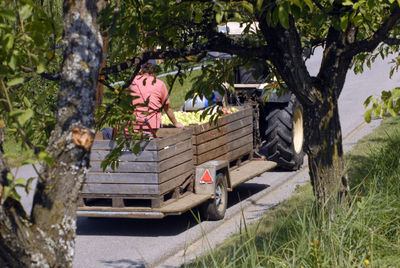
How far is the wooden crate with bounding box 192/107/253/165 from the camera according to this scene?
837 cm

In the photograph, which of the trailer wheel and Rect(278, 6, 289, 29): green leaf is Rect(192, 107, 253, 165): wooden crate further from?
Rect(278, 6, 289, 29): green leaf

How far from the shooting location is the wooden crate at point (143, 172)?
24.7 ft

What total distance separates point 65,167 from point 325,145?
296 centimetres

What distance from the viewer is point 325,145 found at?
5441 mm

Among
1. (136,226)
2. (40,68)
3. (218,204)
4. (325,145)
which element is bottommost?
(136,226)

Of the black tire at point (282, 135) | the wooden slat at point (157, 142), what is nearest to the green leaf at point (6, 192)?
the wooden slat at point (157, 142)

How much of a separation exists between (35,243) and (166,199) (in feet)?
17.3

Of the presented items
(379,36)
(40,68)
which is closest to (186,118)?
(379,36)

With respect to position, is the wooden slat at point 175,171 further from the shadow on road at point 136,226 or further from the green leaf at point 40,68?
the green leaf at point 40,68

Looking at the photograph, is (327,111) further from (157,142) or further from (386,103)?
(157,142)

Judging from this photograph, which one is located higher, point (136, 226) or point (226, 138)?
point (226, 138)

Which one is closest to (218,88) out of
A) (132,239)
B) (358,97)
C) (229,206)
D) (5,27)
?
(5,27)

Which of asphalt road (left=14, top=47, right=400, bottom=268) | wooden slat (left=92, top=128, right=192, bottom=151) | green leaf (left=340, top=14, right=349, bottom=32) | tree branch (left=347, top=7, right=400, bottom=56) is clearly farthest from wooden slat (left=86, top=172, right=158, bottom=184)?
green leaf (left=340, top=14, right=349, bottom=32)

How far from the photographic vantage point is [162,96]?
8109mm
